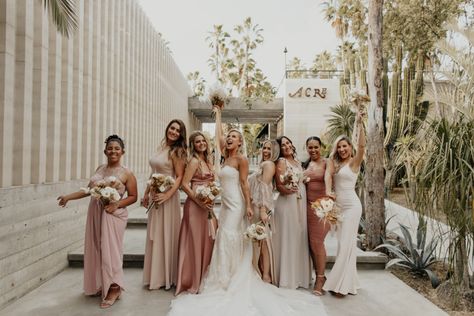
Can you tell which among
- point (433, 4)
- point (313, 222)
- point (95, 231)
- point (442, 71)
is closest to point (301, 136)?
point (433, 4)

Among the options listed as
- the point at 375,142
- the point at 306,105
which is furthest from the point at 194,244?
the point at 306,105

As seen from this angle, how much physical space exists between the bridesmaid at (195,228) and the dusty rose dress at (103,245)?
70cm

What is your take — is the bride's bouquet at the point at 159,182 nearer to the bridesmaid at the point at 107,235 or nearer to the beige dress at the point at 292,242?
the bridesmaid at the point at 107,235

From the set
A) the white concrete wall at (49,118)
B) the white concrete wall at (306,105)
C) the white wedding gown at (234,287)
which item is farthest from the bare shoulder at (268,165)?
the white concrete wall at (306,105)

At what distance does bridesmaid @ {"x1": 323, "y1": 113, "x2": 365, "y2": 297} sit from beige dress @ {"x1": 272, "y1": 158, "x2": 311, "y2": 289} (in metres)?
0.34

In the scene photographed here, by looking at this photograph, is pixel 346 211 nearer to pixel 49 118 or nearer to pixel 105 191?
pixel 105 191

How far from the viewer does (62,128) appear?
489 cm

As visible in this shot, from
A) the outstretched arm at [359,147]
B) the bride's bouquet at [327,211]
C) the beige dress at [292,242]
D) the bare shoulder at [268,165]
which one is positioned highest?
the outstretched arm at [359,147]

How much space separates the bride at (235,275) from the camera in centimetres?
340

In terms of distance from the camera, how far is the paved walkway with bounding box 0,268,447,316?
11.6 feet

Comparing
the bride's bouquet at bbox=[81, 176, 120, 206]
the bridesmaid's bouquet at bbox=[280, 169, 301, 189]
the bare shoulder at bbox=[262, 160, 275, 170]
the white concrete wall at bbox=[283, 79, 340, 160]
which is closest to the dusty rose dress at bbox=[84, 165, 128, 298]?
the bride's bouquet at bbox=[81, 176, 120, 206]

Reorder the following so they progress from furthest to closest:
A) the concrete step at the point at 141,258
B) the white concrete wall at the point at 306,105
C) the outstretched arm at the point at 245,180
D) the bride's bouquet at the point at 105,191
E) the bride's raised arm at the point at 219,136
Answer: the white concrete wall at the point at 306,105 < the concrete step at the point at 141,258 < the bride's raised arm at the point at 219,136 < the outstretched arm at the point at 245,180 < the bride's bouquet at the point at 105,191

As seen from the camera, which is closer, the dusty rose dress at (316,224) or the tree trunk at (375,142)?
the dusty rose dress at (316,224)

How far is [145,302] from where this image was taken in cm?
374
